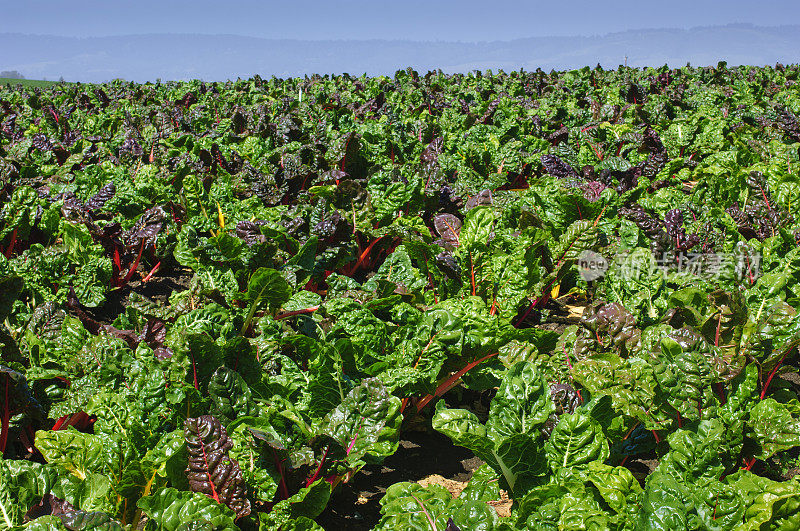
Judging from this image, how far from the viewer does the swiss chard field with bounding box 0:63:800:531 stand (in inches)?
79.8

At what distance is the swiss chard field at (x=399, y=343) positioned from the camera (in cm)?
203

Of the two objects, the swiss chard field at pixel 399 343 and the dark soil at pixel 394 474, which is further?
the dark soil at pixel 394 474

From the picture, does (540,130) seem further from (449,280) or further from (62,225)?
(62,225)

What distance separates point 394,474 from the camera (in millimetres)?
2723

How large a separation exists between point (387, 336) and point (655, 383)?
3.66 ft

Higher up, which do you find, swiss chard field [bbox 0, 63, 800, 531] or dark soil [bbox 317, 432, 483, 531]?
swiss chard field [bbox 0, 63, 800, 531]

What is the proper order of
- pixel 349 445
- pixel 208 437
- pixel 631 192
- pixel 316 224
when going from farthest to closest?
pixel 631 192 → pixel 316 224 → pixel 349 445 → pixel 208 437

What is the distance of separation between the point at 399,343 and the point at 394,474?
559mm

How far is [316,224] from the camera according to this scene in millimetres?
4215

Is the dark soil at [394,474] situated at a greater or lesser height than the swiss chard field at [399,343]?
lesser

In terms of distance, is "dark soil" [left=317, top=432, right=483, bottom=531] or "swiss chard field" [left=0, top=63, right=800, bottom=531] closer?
"swiss chard field" [left=0, top=63, right=800, bottom=531]

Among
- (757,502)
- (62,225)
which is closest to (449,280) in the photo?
(757,502)

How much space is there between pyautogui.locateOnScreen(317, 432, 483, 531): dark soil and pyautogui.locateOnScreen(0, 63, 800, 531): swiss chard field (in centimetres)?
7

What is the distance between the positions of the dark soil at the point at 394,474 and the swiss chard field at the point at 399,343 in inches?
2.6
